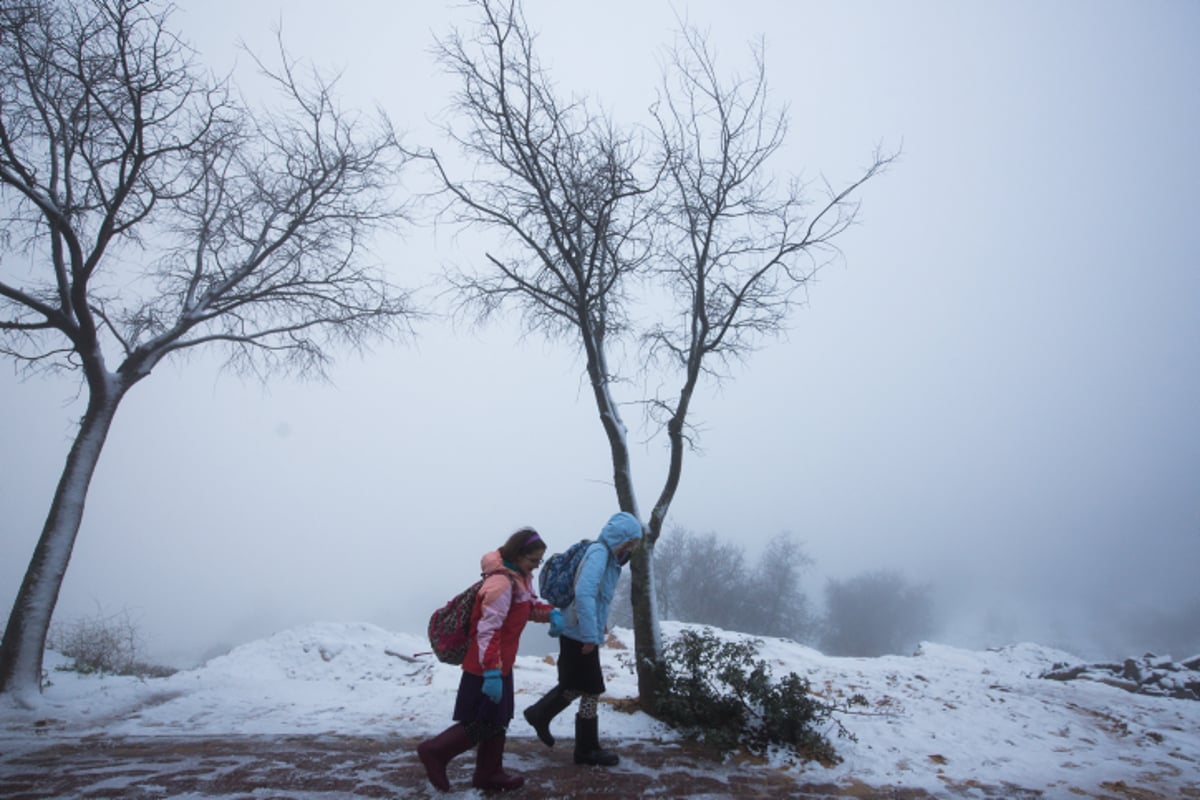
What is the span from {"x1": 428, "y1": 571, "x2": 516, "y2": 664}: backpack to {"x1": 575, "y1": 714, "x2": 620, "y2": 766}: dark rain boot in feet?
4.01

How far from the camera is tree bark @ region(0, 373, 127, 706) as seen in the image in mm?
5918

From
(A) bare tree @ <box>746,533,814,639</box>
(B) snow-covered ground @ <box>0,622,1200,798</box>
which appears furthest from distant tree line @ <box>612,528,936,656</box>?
(B) snow-covered ground @ <box>0,622,1200,798</box>

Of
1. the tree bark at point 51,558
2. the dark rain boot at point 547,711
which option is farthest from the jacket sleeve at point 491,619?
the tree bark at point 51,558

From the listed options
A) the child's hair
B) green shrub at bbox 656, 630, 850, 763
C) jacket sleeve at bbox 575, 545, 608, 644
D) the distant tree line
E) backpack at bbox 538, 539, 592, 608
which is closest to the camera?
the child's hair

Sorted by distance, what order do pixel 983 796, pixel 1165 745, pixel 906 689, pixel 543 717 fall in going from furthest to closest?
1. pixel 906 689
2. pixel 1165 745
3. pixel 543 717
4. pixel 983 796

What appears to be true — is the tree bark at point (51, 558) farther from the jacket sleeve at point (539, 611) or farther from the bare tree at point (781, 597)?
the bare tree at point (781, 597)

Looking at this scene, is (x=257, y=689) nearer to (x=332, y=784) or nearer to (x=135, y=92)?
(x=332, y=784)

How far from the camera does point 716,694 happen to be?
505 centimetres

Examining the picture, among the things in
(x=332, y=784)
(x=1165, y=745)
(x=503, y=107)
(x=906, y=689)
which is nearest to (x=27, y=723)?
(x=332, y=784)

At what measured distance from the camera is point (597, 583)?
13.6 ft

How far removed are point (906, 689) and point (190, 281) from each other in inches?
488

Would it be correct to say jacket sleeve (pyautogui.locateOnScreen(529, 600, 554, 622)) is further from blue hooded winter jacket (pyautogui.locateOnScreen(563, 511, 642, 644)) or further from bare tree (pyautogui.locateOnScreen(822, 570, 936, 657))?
bare tree (pyautogui.locateOnScreen(822, 570, 936, 657))

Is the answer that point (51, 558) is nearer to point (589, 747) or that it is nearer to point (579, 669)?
point (579, 669)

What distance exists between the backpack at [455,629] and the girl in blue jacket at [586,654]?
0.75 metres
